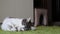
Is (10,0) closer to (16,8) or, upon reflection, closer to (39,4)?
(16,8)

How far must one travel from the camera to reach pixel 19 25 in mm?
2254

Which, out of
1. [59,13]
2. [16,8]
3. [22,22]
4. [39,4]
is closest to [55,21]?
[59,13]

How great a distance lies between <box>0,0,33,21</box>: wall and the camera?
3.45 m

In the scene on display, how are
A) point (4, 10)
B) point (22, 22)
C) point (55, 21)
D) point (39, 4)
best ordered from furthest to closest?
point (55, 21)
point (39, 4)
point (4, 10)
point (22, 22)

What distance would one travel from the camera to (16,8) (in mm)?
3514

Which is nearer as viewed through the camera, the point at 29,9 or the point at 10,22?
the point at 10,22

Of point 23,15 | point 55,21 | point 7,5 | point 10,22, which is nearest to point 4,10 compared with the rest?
point 7,5

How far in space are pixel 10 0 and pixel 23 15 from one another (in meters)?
0.44

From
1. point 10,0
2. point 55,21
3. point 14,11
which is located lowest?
point 55,21

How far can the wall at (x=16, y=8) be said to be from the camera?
3.45 m

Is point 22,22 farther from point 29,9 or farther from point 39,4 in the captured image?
point 39,4

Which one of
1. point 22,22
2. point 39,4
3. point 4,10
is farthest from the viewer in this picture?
point 39,4

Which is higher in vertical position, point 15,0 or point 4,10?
point 15,0

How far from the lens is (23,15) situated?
139 inches
